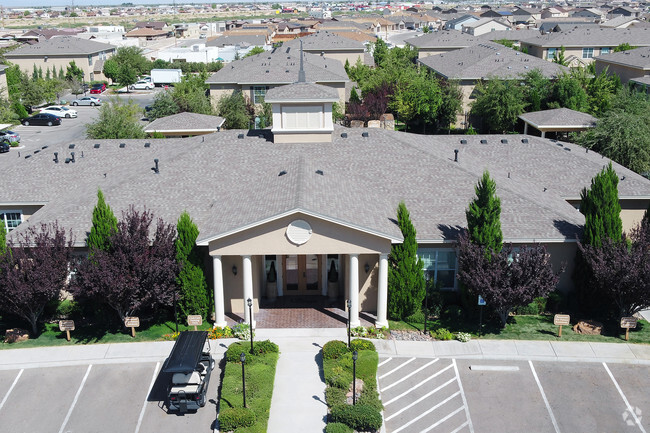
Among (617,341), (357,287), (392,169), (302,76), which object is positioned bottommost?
(617,341)

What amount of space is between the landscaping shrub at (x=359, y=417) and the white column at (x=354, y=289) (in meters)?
5.71

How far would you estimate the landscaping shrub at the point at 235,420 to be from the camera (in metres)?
18.9

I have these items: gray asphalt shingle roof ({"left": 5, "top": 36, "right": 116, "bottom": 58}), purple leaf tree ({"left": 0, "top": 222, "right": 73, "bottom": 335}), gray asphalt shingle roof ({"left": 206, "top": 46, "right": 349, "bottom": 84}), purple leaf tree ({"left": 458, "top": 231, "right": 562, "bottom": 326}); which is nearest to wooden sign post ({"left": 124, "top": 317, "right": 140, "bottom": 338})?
purple leaf tree ({"left": 0, "top": 222, "right": 73, "bottom": 335})

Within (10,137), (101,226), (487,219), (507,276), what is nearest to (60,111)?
(10,137)

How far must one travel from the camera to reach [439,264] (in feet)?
86.7

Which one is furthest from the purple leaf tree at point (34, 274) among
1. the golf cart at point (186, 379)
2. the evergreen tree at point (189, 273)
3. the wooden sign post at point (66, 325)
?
the golf cart at point (186, 379)

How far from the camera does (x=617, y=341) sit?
79.0ft

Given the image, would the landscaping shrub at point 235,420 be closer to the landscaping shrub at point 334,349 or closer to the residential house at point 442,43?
the landscaping shrub at point 334,349

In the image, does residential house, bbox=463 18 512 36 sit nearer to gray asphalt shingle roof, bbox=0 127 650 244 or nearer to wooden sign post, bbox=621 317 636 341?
gray asphalt shingle roof, bbox=0 127 650 244

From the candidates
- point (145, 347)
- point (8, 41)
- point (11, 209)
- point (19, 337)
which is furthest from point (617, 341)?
point (8, 41)

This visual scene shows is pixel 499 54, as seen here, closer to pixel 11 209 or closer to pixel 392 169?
pixel 392 169

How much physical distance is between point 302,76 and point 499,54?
121ft

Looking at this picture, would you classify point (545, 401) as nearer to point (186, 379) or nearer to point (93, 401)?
point (186, 379)

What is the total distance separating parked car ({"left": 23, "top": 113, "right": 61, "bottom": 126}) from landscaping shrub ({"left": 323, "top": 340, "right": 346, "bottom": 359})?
2182 inches
